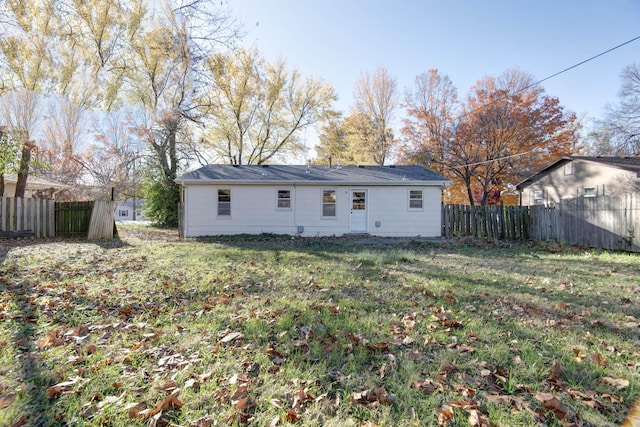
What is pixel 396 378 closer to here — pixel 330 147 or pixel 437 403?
pixel 437 403

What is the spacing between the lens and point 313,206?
14750mm

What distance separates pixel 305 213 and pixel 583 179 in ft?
52.5

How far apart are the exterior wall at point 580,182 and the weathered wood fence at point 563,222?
251cm

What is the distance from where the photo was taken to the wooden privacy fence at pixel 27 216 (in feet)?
36.4

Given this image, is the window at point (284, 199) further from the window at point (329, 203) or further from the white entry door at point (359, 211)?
the white entry door at point (359, 211)

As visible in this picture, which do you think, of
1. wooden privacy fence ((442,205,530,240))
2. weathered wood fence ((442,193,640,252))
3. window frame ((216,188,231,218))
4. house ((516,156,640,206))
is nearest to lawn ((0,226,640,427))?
weathered wood fence ((442,193,640,252))

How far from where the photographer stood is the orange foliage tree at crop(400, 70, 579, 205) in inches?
874

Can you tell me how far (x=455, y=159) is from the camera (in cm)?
2409

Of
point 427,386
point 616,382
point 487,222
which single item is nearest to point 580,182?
point 487,222

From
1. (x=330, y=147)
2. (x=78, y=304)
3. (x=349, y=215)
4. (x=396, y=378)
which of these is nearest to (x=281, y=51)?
(x=330, y=147)

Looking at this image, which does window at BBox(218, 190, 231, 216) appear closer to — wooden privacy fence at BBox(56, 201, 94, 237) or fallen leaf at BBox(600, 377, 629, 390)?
wooden privacy fence at BBox(56, 201, 94, 237)

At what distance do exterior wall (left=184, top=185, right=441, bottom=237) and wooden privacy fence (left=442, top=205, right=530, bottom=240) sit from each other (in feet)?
2.02

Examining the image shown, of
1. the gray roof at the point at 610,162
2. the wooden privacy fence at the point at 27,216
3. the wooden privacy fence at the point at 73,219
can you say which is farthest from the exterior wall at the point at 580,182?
the wooden privacy fence at the point at 27,216

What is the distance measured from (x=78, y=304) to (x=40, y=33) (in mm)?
18455
